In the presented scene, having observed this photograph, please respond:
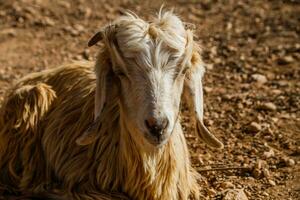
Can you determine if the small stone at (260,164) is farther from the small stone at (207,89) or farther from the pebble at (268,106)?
the small stone at (207,89)

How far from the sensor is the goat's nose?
419cm

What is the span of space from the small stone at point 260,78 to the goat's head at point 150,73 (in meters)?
2.91

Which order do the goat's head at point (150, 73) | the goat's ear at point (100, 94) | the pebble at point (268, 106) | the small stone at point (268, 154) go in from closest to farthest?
the goat's head at point (150, 73)
the goat's ear at point (100, 94)
the small stone at point (268, 154)
the pebble at point (268, 106)

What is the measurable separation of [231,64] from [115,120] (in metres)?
3.39

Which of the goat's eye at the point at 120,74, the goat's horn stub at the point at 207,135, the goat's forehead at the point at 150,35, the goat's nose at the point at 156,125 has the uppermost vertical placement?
the goat's forehead at the point at 150,35

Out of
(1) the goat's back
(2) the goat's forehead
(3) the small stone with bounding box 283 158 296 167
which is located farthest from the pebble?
(2) the goat's forehead

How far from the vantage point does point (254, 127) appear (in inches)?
255

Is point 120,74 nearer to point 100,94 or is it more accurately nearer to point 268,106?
point 100,94

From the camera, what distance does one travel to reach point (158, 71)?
4.43m

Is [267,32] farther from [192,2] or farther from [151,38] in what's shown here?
[151,38]

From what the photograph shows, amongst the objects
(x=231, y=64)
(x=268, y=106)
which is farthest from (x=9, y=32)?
(x=268, y=106)

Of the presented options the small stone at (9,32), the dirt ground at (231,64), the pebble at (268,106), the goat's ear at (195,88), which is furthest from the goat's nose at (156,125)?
the small stone at (9,32)

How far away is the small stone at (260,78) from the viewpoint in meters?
7.68

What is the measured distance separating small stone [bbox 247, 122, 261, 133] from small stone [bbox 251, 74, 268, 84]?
1.25 m
